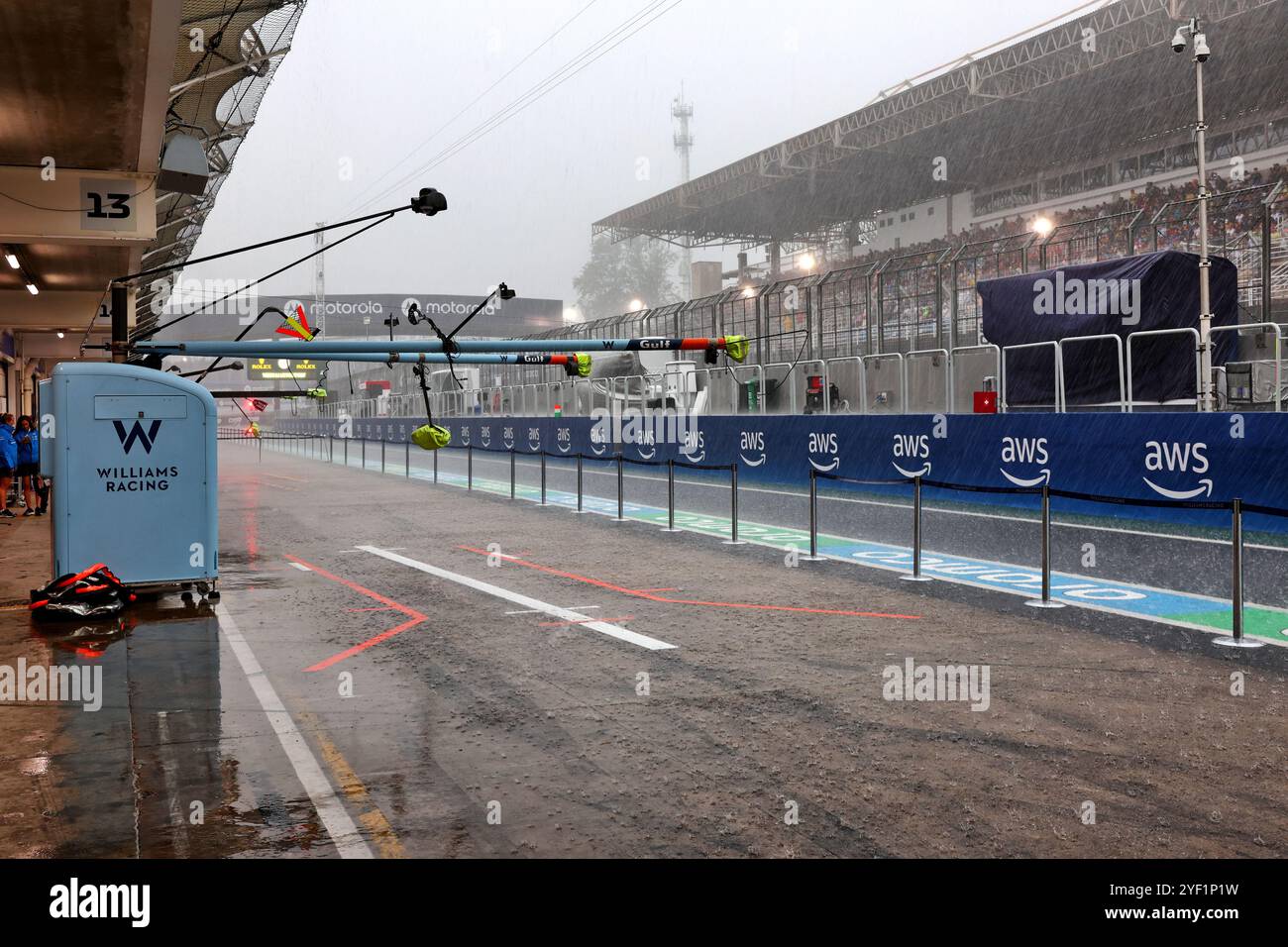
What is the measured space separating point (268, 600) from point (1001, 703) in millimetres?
7538

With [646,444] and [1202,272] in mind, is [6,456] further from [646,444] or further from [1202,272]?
[1202,272]

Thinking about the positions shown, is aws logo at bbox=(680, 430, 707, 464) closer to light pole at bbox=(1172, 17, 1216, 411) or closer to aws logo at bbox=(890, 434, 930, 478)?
aws logo at bbox=(890, 434, 930, 478)

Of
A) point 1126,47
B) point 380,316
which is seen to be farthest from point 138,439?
point 380,316

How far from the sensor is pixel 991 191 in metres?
51.2

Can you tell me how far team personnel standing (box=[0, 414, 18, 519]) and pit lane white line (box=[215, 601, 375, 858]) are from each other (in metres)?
15.2

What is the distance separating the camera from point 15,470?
75.8 feet

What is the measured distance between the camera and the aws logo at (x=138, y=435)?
1073 centimetres

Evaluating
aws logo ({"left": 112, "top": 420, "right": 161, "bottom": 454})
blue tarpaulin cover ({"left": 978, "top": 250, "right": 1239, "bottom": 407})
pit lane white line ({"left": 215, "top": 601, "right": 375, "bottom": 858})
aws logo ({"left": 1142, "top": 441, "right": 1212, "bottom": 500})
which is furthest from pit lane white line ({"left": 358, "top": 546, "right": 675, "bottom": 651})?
blue tarpaulin cover ({"left": 978, "top": 250, "right": 1239, "bottom": 407})

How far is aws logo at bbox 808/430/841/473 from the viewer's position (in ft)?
72.6

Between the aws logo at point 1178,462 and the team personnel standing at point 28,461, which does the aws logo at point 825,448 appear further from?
the team personnel standing at point 28,461

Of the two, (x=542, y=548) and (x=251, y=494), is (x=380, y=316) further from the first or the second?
(x=542, y=548)

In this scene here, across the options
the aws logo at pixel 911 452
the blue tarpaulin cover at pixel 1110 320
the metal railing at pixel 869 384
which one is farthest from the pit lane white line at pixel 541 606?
the blue tarpaulin cover at pixel 1110 320

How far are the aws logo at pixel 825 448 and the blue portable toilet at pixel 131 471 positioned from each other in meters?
13.5

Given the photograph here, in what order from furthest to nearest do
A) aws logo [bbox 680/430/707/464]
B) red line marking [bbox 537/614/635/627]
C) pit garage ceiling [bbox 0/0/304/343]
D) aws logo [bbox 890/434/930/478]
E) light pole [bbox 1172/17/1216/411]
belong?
aws logo [bbox 680/430/707/464] → aws logo [bbox 890/434/930/478] → light pole [bbox 1172/17/1216/411] → red line marking [bbox 537/614/635/627] → pit garage ceiling [bbox 0/0/304/343]
